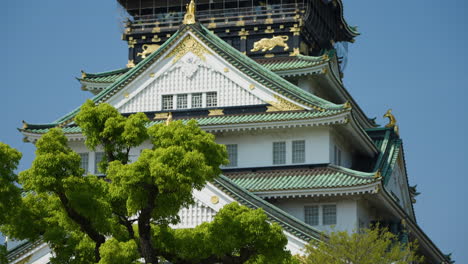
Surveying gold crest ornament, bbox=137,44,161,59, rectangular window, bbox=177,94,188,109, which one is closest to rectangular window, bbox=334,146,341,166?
rectangular window, bbox=177,94,188,109

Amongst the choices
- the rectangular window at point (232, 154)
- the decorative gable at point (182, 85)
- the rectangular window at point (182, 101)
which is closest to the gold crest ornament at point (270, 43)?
the decorative gable at point (182, 85)

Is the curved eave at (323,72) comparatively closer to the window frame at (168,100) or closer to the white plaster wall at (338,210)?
the window frame at (168,100)

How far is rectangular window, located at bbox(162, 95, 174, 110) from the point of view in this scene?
A: 45781mm

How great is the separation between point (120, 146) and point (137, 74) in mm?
17384

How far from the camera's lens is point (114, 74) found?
168 ft

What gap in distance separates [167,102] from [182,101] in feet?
2.35

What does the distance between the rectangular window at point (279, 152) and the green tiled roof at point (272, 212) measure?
492cm

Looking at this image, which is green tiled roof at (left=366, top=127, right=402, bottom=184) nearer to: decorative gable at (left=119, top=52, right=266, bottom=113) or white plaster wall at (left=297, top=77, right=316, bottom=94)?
white plaster wall at (left=297, top=77, right=316, bottom=94)

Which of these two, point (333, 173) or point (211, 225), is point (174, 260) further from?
point (333, 173)

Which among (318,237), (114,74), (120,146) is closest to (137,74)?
(114,74)

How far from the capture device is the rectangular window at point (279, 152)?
43.9m

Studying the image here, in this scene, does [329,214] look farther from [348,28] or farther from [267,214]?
[348,28]

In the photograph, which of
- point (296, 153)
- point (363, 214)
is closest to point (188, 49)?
point (296, 153)

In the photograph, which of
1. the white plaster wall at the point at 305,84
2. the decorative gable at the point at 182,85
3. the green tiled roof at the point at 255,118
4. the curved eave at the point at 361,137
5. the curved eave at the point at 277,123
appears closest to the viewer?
the curved eave at the point at 277,123
